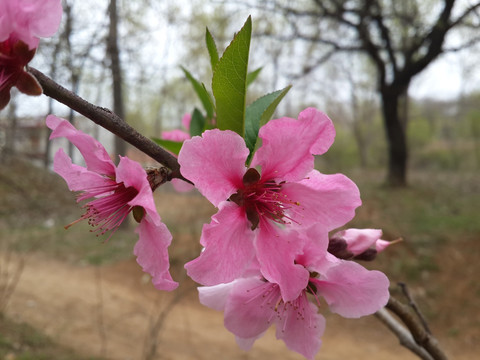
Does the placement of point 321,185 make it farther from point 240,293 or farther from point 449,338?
point 449,338

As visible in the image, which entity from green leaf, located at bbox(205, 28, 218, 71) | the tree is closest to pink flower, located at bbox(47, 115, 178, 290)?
green leaf, located at bbox(205, 28, 218, 71)

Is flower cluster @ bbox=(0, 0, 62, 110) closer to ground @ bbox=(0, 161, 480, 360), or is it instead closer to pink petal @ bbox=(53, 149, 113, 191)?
pink petal @ bbox=(53, 149, 113, 191)

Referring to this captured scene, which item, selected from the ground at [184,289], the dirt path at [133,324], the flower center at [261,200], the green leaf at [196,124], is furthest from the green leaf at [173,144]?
the dirt path at [133,324]

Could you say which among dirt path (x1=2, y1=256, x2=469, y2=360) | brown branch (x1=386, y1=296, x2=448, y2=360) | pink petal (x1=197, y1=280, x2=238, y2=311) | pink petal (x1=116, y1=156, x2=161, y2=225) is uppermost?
pink petal (x1=116, y1=156, x2=161, y2=225)

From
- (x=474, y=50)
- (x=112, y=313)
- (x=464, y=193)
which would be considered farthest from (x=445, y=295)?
(x=474, y=50)

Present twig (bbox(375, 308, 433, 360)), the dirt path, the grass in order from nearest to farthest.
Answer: twig (bbox(375, 308, 433, 360))
the grass
the dirt path
